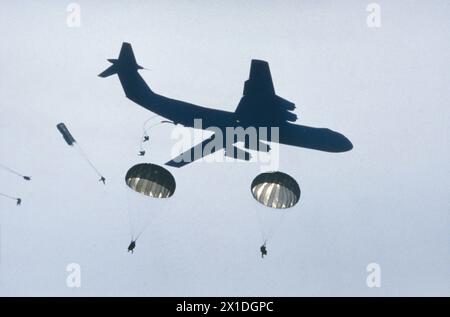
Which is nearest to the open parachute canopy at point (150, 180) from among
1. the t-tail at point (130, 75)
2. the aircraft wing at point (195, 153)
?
the aircraft wing at point (195, 153)

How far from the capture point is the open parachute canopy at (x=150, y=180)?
72.4 ft

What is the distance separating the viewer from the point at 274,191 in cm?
2300

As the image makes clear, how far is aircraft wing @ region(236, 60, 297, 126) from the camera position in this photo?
23250 mm

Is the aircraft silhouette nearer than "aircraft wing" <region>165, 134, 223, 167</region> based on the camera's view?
Yes

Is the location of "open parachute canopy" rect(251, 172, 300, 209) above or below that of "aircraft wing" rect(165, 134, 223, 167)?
below

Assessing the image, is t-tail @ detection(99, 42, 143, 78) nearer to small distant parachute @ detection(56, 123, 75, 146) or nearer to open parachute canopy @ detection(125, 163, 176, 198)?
small distant parachute @ detection(56, 123, 75, 146)

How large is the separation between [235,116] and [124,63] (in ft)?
22.7

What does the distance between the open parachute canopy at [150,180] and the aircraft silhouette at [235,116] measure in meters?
4.92

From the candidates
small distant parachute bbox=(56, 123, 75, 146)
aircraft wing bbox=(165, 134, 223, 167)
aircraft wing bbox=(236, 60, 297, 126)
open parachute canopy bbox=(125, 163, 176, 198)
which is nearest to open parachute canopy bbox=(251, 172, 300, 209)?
aircraft wing bbox=(236, 60, 297, 126)

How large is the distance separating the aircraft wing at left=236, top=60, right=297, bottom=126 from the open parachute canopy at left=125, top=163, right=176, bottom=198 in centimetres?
555

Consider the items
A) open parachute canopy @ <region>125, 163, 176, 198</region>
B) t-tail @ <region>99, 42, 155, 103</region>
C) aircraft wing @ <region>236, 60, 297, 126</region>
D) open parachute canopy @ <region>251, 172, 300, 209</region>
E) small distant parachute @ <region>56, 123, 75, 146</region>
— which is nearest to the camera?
open parachute canopy @ <region>125, 163, 176, 198</region>
